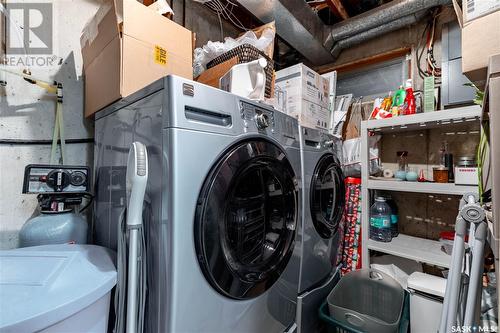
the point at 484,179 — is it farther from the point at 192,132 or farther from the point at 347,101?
the point at 347,101

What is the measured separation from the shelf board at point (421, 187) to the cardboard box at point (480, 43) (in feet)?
3.01

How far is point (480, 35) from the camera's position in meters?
0.61

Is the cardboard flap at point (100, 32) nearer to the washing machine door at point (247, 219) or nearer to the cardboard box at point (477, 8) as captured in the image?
the washing machine door at point (247, 219)

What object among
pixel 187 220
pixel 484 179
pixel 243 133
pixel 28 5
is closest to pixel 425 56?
pixel 484 179

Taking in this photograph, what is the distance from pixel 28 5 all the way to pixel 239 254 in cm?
162

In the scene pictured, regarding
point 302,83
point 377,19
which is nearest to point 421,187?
point 302,83

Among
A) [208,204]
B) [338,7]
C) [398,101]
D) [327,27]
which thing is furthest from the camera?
[327,27]

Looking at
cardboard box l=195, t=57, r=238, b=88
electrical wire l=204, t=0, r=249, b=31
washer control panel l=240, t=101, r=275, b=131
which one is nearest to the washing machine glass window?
washer control panel l=240, t=101, r=275, b=131

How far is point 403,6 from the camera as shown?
163cm

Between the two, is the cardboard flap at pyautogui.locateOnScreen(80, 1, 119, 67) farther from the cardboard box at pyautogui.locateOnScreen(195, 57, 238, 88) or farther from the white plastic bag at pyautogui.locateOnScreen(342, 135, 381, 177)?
the white plastic bag at pyautogui.locateOnScreen(342, 135, 381, 177)

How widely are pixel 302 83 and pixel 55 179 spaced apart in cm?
146

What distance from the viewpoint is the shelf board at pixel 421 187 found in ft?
4.22

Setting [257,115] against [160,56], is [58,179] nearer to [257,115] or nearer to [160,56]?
[160,56]

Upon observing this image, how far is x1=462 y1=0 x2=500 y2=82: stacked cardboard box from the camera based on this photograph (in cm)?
59
